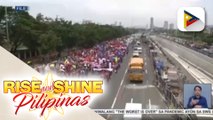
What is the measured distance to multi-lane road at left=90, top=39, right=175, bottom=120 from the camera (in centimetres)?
926

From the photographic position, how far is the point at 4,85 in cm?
863

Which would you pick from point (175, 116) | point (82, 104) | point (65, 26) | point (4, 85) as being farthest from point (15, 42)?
point (65, 26)

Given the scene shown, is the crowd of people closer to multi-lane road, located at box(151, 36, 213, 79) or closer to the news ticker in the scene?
the news ticker

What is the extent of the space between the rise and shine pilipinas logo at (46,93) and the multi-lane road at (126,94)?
49cm

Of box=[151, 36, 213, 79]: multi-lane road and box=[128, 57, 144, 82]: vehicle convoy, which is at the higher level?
box=[151, 36, 213, 79]: multi-lane road

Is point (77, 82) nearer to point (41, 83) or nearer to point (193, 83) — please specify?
point (41, 83)

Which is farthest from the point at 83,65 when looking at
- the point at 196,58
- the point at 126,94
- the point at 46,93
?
the point at 46,93
